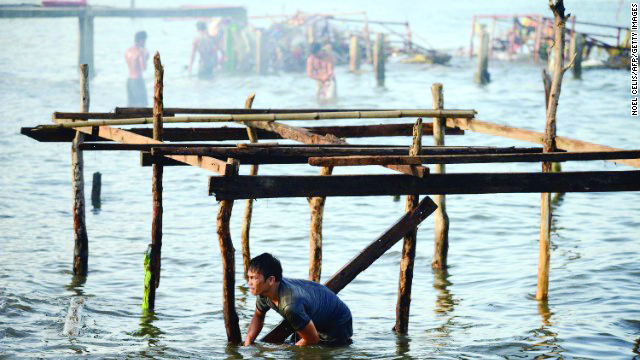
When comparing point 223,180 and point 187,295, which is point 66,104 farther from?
point 223,180

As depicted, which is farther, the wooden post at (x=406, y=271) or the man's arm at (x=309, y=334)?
the wooden post at (x=406, y=271)

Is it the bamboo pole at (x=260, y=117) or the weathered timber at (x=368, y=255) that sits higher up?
the bamboo pole at (x=260, y=117)

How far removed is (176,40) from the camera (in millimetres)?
67562

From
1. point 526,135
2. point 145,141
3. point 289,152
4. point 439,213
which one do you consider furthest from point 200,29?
point 289,152

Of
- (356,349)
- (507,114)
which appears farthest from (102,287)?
(507,114)

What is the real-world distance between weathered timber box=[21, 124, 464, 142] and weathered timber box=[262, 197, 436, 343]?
2.67m

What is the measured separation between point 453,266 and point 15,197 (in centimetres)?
818

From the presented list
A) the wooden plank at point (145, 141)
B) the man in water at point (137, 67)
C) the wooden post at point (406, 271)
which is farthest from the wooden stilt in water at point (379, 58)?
the wooden post at point (406, 271)

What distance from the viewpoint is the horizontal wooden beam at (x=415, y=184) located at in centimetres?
714

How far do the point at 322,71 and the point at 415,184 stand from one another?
73.3 feet

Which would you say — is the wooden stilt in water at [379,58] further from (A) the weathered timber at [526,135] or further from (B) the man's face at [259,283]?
(B) the man's face at [259,283]

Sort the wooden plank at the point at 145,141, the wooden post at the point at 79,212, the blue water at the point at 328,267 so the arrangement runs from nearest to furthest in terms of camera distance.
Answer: the wooden plank at the point at 145,141 → the blue water at the point at 328,267 → the wooden post at the point at 79,212

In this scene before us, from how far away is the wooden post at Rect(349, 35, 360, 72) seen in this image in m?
37.6

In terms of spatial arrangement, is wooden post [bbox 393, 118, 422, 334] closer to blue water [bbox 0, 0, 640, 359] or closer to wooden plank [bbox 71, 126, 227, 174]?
blue water [bbox 0, 0, 640, 359]
